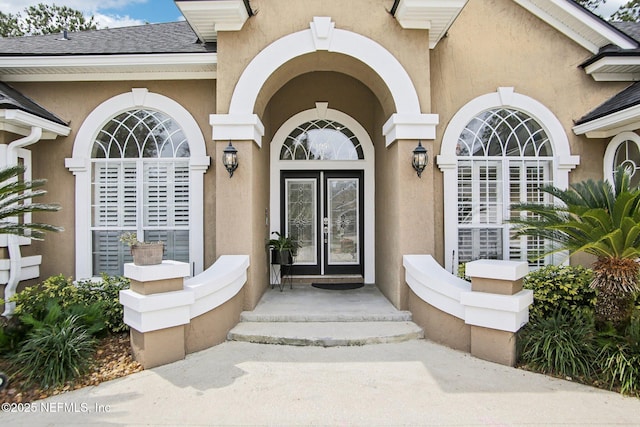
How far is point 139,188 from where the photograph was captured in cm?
740

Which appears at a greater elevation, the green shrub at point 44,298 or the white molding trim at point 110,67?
the white molding trim at point 110,67

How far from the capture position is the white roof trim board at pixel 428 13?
19.9 ft

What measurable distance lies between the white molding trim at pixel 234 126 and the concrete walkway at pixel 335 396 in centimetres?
361

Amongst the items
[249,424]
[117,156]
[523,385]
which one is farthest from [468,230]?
[117,156]

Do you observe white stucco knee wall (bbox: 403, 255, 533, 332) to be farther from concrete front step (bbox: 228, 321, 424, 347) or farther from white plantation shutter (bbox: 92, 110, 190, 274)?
white plantation shutter (bbox: 92, 110, 190, 274)

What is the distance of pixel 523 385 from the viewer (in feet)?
14.0

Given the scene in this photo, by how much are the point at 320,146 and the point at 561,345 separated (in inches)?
244

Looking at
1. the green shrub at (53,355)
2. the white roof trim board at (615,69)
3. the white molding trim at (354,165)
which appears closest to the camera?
the green shrub at (53,355)

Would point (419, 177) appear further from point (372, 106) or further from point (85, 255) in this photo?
point (85, 255)

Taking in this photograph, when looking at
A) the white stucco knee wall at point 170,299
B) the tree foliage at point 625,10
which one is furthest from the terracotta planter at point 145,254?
the tree foliage at point 625,10

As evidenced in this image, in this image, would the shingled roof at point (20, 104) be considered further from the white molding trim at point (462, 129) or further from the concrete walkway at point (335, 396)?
the white molding trim at point (462, 129)

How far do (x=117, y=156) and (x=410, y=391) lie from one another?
705 centimetres

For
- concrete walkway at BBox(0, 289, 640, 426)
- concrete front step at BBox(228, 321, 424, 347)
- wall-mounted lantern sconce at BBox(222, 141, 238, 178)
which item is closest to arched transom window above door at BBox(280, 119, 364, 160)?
wall-mounted lantern sconce at BBox(222, 141, 238, 178)

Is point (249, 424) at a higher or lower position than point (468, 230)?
lower
